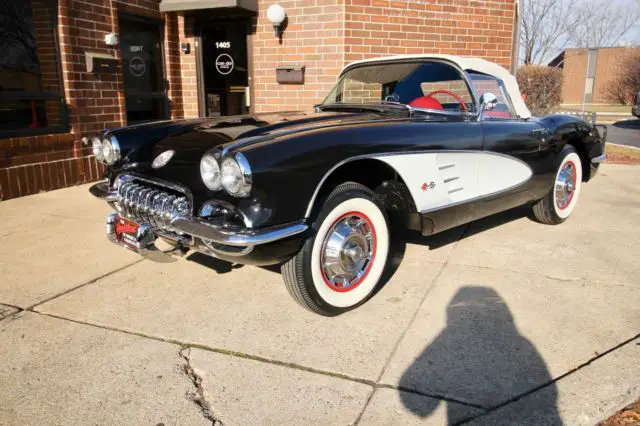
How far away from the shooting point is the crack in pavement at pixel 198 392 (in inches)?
86.4

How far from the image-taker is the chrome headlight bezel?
2557 mm

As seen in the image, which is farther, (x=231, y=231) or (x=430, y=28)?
(x=430, y=28)

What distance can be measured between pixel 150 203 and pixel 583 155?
422 centimetres

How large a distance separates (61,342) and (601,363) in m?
2.75

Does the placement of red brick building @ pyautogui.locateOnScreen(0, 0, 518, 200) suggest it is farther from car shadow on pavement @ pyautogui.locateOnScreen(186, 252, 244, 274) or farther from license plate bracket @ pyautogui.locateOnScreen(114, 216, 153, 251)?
license plate bracket @ pyautogui.locateOnScreen(114, 216, 153, 251)

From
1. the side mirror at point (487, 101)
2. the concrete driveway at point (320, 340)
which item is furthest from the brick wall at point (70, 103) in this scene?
the side mirror at point (487, 101)

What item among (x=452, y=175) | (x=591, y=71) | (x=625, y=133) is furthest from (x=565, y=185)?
(x=591, y=71)

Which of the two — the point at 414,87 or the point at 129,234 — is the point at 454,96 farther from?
the point at 129,234

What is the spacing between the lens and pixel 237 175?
2.59 meters

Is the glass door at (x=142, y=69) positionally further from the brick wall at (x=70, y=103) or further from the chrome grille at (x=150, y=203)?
the chrome grille at (x=150, y=203)

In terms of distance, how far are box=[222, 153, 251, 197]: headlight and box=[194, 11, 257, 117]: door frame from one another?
578 cm

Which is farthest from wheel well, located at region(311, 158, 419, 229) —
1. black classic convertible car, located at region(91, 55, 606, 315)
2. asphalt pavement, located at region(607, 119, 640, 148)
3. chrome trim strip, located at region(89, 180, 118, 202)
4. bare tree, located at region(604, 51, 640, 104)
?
bare tree, located at region(604, 51, 640, 104)

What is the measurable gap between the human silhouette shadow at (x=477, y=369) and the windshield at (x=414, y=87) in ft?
5.46

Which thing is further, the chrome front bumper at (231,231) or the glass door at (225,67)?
the glass door at (225,67)
